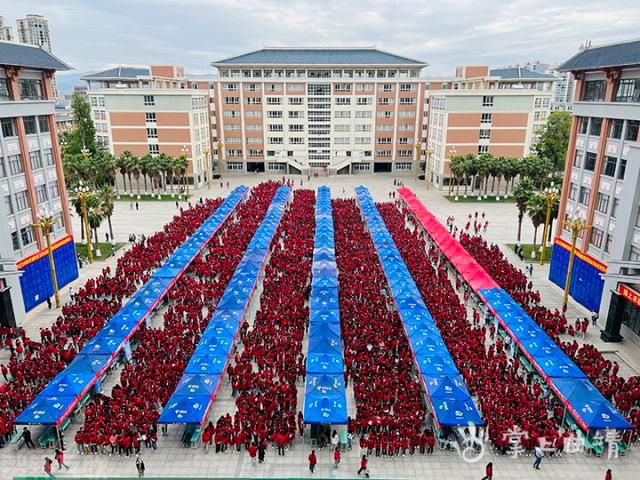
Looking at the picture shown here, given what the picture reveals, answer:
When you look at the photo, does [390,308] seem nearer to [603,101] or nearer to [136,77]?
[603,101]

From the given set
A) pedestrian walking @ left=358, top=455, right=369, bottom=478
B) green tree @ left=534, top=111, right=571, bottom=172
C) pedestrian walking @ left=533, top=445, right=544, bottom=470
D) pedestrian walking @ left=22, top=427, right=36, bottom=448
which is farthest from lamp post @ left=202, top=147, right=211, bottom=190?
→ pedestrian walking @ left=533, top=445, right=544, bottom=470

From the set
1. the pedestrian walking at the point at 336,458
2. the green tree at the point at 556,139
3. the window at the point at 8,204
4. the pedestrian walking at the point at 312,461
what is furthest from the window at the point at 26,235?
the green tree at the point at 556,139

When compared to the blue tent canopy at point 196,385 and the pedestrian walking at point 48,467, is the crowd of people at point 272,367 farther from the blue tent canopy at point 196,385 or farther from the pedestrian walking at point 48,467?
the pedestrian walking at point 48,467

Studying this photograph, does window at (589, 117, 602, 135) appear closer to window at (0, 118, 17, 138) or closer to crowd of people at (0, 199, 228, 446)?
crowd of people at (0, 199, 228, 446)

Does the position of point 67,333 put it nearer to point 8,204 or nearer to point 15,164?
point 8,204

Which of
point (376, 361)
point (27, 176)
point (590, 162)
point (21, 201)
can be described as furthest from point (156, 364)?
point (590, 162)

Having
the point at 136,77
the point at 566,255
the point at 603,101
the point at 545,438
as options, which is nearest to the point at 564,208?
the point at 566,255
